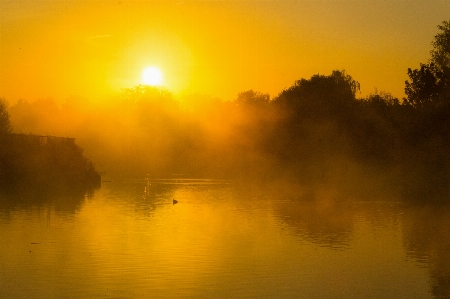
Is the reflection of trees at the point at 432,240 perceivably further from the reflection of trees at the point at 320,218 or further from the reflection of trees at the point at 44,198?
the reflection of trees at the point at 44,198

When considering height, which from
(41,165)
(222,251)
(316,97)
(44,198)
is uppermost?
(316,97)

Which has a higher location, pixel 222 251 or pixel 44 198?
pixel 44 198

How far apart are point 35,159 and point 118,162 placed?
53212mm

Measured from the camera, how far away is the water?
57.1ft

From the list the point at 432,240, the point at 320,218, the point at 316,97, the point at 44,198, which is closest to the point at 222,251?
the point at 432,240

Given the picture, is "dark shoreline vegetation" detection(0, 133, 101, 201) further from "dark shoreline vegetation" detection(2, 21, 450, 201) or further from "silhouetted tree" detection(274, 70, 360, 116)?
"silhouetted tree" detection(274, 70, 360, 116)

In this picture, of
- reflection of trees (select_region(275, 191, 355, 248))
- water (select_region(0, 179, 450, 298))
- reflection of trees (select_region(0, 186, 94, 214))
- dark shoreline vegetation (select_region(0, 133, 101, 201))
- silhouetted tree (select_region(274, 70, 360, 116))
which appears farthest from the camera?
silhouetted tree (select_region(274, 70, 360, 116))

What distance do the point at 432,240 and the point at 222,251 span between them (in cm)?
844

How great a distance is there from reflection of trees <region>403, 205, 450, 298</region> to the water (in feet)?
0.14

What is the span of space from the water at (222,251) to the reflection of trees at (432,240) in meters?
0.04

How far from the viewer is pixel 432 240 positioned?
26906 millimetres

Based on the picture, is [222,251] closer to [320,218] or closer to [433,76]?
[320,218]

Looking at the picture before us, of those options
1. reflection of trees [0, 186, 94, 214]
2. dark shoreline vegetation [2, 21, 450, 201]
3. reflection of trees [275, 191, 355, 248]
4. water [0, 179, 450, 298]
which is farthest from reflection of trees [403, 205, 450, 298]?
reflection of trees [0, 186, 94, 214]

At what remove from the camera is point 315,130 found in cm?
8106
